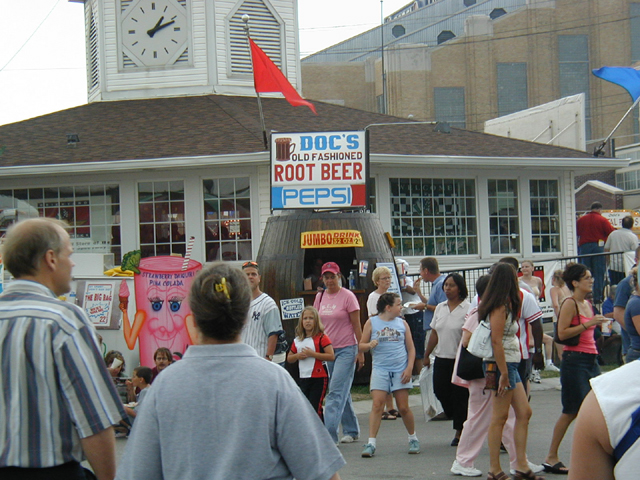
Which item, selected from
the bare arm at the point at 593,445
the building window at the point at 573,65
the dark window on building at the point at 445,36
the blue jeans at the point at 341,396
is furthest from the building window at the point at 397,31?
the bare arm at the point at 593,445

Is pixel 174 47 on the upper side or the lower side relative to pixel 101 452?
upper

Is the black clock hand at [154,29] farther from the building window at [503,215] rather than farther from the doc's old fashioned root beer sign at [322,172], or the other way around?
the building window at [503,215]

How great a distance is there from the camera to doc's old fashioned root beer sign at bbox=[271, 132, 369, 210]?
1212cm

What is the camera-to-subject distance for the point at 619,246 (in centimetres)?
1567

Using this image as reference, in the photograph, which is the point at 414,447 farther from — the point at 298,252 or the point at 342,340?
the point at 298,252

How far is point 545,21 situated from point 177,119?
120 feet

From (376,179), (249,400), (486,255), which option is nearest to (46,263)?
(249,400)

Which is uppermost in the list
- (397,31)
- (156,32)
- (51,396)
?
(397,31)

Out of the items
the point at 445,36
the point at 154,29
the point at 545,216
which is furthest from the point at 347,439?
the point at 445,36

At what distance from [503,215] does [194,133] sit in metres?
6.71

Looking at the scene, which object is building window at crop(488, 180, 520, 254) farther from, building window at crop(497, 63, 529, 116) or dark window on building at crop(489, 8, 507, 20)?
dark window on building at crop(489, 8, 507, 20)

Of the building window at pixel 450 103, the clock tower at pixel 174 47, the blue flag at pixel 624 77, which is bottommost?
the blue flag at pixel 624 77

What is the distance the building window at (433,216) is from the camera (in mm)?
16688

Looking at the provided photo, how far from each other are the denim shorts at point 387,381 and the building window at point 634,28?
4633 cm
